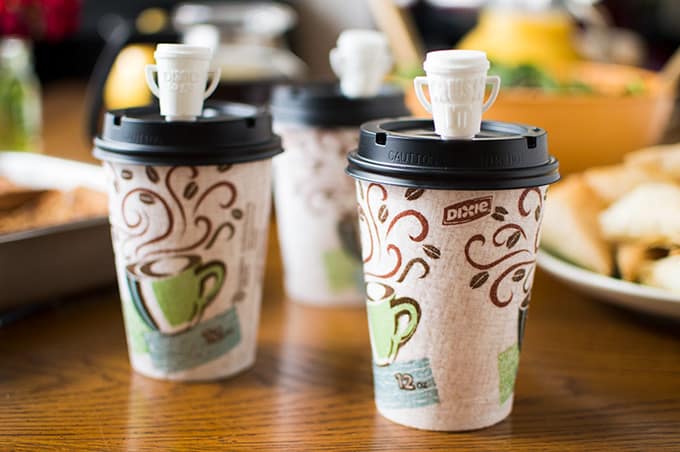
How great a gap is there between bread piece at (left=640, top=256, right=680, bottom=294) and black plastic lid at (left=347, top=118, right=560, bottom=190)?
0.21 meters

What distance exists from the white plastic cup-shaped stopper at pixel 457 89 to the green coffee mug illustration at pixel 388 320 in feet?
0.39

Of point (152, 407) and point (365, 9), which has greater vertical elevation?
point (365, 9)

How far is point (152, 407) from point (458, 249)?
26 cm

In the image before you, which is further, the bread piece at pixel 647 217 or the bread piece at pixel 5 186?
the bread piece at pixel 5 186

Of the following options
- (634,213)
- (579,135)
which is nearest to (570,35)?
(579,135)

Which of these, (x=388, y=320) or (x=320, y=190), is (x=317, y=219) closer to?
(x=320, y=190)

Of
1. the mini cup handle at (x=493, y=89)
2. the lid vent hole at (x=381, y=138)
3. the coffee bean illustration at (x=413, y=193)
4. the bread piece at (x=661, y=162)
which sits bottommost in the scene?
the bread piece at (x=661, y=162)

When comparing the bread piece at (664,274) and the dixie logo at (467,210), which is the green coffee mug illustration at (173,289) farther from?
the bread piece at (664,274)

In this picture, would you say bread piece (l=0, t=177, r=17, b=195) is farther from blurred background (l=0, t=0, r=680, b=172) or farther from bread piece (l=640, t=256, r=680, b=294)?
bread piece (l=640, t=256, r=680, b=294)

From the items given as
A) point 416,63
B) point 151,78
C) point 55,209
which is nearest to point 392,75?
point 416,63

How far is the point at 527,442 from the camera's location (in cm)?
56

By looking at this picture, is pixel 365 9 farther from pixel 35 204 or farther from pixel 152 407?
pixel 152 407

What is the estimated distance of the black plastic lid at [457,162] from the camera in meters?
0.51

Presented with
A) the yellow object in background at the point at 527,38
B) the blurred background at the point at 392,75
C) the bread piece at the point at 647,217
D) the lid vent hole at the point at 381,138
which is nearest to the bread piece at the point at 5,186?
the blurred background at the point at 392,75
